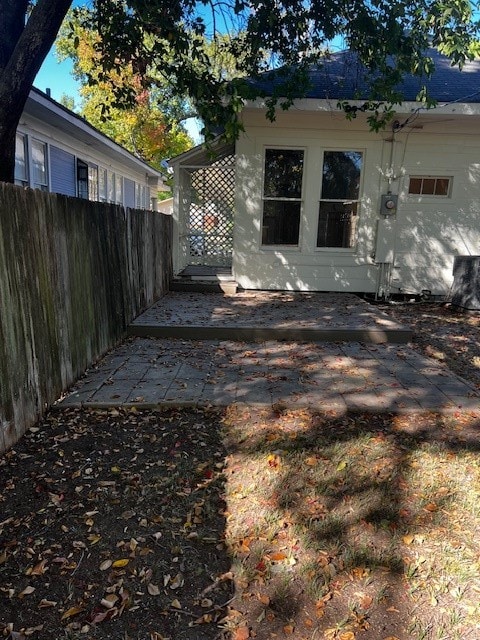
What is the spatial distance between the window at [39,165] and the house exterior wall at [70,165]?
0.13 feet

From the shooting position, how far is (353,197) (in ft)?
26.6

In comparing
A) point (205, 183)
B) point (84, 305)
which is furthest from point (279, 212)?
point (84, 305)

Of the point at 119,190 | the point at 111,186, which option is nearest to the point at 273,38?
the point at 111,186

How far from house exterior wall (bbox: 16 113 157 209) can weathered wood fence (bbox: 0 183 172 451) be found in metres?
3.78

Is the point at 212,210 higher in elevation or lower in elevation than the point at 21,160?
lower

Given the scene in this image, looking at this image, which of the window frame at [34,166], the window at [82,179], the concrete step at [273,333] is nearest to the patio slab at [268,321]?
the concrete step at [273,333]

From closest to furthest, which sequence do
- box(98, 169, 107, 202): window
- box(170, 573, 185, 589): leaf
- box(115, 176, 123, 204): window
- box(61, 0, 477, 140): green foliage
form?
box(170, 573, 185, 589): leaf < box(61, 0, 477, 140): green foliage < box(98, 169, 107, 202): window < box(115, 176, 123, 204): window

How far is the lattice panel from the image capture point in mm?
9258

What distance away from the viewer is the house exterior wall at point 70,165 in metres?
7.97

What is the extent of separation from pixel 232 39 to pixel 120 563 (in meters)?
6.68

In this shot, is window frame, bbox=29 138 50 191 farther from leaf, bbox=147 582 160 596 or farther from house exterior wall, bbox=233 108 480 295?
leaf, bbox=147 582 160 596

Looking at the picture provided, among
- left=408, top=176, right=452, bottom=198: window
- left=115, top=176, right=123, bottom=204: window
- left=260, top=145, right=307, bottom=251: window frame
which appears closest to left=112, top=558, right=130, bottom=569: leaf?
left=260, top=145, right=307, bottom=251: window frame

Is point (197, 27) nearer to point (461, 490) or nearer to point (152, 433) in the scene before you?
point (152, 433)

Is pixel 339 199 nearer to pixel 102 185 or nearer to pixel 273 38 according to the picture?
pixel 273 38
